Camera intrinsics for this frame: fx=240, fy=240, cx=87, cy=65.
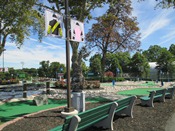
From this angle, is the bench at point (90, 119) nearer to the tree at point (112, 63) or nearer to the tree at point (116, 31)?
the tree at point (116, 31)

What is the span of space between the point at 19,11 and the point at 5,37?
561 cm

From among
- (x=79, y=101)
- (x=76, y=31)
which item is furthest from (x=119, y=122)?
(x=76, y=31)

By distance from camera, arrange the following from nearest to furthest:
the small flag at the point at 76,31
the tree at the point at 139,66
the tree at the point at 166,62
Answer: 1. the small flag at the point at 76,31
2. the tree at the point at 166,62
3. the tree at the point at 139,66

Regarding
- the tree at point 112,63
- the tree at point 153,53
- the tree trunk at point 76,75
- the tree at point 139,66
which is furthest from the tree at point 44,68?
the tree trunk at point 76,75

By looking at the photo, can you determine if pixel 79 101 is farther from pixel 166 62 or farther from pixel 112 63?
pixel 112 63

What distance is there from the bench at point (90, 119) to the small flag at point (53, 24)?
2807mm

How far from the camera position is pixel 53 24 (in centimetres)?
748

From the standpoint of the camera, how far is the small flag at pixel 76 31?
8305mm

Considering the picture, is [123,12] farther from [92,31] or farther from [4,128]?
Answer: [4,128]

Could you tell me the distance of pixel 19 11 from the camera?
10219 mm

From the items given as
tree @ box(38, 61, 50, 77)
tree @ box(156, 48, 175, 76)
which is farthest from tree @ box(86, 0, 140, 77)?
tree @ box(38, 61, 50, 77)

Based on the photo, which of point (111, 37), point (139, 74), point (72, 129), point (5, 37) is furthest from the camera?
point (139, 74)

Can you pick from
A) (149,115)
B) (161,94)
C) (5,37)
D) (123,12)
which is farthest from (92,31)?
(149,115)

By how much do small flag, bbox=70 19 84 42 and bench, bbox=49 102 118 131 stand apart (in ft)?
9.69
